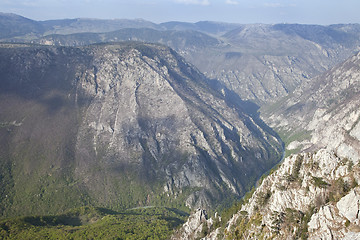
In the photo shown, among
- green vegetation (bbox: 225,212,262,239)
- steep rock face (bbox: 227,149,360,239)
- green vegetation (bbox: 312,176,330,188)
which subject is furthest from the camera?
green vegetation (bbox: 225,212,262,239)

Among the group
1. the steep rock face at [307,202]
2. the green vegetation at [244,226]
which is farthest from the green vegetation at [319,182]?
the green vegetation at [244,226]

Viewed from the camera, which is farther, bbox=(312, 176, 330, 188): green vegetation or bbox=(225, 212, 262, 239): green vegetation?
bbox=(225, 212, 262, 239): green vegetation

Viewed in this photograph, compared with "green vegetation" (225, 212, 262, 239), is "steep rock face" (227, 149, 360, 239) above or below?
above

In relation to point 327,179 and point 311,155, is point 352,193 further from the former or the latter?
point 311,155

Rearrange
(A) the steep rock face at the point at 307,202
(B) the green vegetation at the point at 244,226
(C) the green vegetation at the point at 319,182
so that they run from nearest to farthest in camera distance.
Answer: (A) the steep rock face at the point at 307,202
(C) the green vegetation at the point at 319,182
(B) the green vegetation at the point at 244,226

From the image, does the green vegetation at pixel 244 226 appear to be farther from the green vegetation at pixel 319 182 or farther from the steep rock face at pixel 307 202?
the green vegetation at pixel 319 182

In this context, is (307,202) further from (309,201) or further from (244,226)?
(244,226)

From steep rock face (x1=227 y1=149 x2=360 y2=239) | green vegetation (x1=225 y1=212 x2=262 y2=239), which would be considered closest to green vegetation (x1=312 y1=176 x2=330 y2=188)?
steep rock face (x1=227 y1=149 x2=360 y2=239)

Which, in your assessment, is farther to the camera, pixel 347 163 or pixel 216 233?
pixel 216 233

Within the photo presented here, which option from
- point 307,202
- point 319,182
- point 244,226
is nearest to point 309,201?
point 307,202

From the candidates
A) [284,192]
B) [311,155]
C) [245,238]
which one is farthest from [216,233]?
[311,155]

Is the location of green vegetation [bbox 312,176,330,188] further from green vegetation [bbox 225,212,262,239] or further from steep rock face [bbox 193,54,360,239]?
green vegetation [bbox 225,212,262,239]
